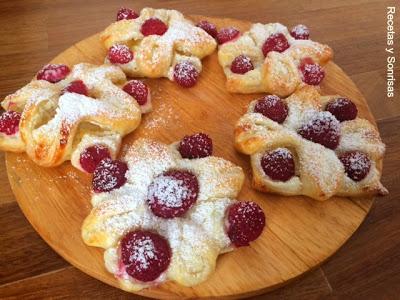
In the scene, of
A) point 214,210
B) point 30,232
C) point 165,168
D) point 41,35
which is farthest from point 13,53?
point 214,210

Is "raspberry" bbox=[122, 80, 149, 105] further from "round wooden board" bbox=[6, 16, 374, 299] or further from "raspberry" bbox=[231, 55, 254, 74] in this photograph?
"raspberry" bbox=[231, 55, 254, 74]

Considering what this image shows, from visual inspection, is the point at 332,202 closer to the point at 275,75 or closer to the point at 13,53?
the point at 275,75

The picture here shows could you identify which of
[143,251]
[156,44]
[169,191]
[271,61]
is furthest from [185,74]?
[143,251]

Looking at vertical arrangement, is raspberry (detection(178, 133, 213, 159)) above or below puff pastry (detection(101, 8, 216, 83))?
below

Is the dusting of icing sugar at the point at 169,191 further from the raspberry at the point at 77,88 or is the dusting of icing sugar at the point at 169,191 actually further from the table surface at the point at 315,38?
the raspberry at the point at 77,88

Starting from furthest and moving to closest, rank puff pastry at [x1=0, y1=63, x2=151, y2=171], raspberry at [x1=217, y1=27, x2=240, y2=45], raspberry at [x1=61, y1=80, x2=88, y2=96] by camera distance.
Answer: raspberry at [x1=217, y1=27, x2=240, y2=45]
raspberry at [x1=61, y1=80, x2=88, y2=96]
puff pastry at [x1=0, y1=63, x2=151, y2=171]

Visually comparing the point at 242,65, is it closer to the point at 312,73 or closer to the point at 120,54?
the point at 312,73

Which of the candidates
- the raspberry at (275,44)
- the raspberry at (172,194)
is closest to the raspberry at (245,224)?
the raspberry at (172,194)

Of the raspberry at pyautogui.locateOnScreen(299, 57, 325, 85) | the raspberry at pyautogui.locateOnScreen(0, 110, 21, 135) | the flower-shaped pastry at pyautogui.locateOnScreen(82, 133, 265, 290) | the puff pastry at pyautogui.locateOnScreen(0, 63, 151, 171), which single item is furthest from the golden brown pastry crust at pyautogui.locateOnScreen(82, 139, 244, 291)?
the raspberry at pyautogui.locateOnScreen(299, 57, 325, 85)
